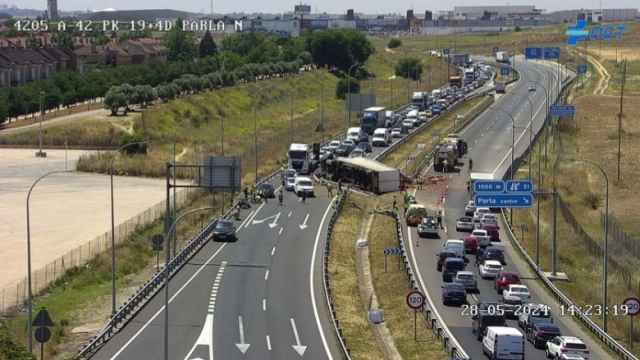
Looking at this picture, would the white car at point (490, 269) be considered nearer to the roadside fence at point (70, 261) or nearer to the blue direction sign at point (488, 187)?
the blue direction sign at point (488, 187)

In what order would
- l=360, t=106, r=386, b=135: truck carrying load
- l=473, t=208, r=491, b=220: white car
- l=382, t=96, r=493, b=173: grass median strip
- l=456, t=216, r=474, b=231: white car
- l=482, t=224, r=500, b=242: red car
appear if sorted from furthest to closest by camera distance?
l=360, t=106, r=386, b=135: truck carrying load
l=382, t=96, r=493, b=173: grass median strip
l=473, t=208, r=491, b=220: white car
l=456, t=216, r=474, b=231: white car
l=482, t=224, r=500, b=242: red car

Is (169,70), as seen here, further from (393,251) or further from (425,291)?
(425,291)

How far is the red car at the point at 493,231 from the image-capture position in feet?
215

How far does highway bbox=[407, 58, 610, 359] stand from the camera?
45.0m

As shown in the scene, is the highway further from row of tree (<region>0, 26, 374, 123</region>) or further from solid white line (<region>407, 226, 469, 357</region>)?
row of tree (<region>0, 26, 374, 123</region>)

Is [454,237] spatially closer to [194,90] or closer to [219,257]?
[219,257]

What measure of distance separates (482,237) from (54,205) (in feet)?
123

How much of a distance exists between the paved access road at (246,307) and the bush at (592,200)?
23.6 meters

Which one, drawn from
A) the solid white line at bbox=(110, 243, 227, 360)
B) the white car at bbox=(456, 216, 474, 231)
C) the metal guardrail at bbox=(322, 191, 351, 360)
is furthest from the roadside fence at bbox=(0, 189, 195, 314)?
the white car at bbox=(456, 216, 474, 231)

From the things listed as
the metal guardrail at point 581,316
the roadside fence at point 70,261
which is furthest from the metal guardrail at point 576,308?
the roadside fence at point 70,261

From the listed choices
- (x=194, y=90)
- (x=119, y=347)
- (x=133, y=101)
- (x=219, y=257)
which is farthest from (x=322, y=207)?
(x=194, y=90)

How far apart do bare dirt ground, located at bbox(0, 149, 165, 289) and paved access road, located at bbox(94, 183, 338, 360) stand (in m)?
10.8

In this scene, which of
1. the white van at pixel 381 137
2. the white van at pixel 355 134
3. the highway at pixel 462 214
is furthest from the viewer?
the white van at pixel 381 137

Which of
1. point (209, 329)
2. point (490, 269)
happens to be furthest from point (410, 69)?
point (209, 329)
